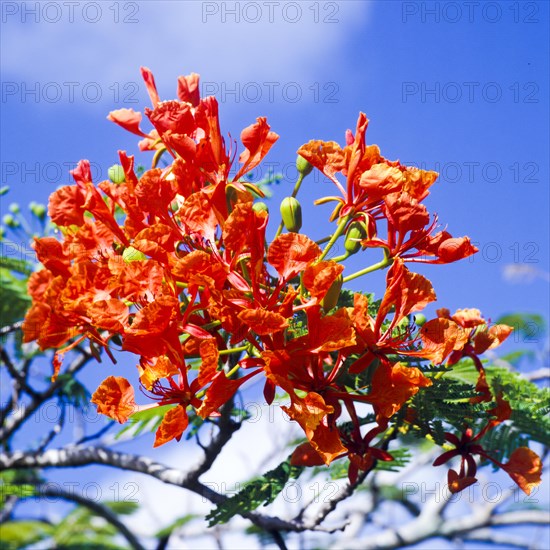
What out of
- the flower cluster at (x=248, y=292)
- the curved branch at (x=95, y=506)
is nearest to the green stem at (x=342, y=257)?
the flower cluster at (x=248, y=292)

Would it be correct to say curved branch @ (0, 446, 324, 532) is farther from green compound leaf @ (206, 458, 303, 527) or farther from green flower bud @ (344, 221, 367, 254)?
green flower bud @ (344, 221, 367, 254)

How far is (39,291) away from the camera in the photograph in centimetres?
234

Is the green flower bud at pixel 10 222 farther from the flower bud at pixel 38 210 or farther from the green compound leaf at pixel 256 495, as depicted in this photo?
the green compound leaf at pixel 256 495

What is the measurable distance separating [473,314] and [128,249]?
1.04 meters

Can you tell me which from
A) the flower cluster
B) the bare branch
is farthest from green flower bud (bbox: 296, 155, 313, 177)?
the bare branch

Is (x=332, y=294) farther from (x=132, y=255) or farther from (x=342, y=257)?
(x=132, y=255)

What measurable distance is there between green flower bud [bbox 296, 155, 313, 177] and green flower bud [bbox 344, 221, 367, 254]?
294 mm

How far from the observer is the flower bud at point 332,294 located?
72.3 inches

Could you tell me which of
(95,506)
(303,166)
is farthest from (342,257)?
(95,506)

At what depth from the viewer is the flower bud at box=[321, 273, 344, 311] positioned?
1836 mm

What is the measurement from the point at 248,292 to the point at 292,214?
337mm

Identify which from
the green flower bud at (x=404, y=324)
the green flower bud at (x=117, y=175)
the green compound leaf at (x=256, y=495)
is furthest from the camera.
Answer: the green flower bud at (x=117, y=175)

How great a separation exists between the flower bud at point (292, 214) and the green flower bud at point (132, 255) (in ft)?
1.31

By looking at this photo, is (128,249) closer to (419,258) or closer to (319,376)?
(319,376)
